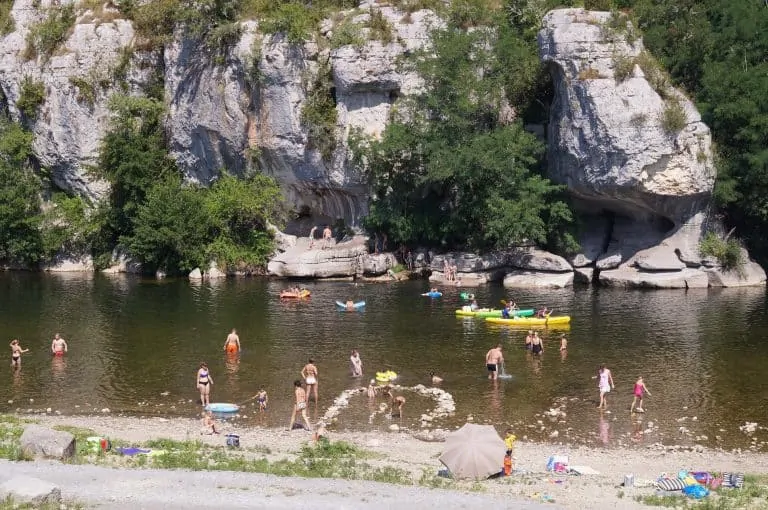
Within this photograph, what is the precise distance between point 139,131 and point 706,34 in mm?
30136

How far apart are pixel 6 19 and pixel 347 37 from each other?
23166 mm

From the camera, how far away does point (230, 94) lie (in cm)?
5141

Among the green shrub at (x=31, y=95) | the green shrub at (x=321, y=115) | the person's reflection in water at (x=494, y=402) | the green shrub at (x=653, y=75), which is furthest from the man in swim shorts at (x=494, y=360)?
the green shrub at (x=31, y=95)

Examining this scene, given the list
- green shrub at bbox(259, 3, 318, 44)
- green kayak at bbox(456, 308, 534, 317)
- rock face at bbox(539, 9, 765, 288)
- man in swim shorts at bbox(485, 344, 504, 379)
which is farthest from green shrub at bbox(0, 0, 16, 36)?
man in swim shorts at bbox(485, 344, 504, 379)

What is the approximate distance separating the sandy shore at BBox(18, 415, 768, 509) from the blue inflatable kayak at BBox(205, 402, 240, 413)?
3.24 feet

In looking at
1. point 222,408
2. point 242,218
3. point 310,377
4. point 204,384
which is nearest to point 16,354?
point 204,384

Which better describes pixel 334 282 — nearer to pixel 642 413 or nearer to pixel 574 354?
pixel 574 354

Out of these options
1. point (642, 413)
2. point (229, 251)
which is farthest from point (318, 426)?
point (229, 251)

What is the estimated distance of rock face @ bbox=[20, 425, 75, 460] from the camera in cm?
1983

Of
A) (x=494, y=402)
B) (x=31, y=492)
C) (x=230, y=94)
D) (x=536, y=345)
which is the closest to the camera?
(x=31, y=492)

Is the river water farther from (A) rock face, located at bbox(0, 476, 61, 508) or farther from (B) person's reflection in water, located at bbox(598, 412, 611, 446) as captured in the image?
(A) rock face, located at bbox(0, 476, 61, 508)

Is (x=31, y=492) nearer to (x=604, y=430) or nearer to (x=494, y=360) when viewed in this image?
(x=604, y=430)

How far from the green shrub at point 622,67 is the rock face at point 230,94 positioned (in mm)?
10131

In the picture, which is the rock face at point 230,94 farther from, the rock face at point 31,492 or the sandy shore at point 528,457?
the rock face at point 31,492
